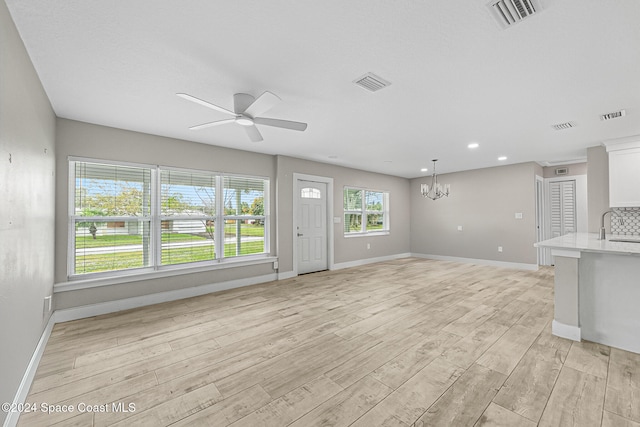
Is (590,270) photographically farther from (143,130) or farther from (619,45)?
(143,130)

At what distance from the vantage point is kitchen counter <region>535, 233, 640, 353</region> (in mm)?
2512

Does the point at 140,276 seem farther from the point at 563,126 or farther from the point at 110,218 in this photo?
the point at 563,126

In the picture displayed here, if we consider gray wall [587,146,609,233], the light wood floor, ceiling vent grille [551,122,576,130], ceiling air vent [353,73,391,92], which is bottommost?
the light wood floor

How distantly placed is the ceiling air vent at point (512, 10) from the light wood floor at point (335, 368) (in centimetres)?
247

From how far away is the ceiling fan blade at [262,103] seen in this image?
231cm

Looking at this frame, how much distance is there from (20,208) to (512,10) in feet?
11.3

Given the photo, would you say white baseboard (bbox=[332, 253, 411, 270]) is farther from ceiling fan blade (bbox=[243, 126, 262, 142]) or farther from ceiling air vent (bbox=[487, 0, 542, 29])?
ceiling air vent (bbox=[487, 0, 542, 29])

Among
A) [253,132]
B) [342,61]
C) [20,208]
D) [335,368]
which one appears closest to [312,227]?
[253,132]

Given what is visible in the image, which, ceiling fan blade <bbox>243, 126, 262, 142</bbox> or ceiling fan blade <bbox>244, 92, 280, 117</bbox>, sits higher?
ceiling fan blade <bbox>244, 92, 280, 117</bbox>

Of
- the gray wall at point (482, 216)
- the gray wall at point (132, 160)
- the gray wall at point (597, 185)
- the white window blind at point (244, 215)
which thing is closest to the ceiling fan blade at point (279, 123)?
the gray wall at point (132, 160)

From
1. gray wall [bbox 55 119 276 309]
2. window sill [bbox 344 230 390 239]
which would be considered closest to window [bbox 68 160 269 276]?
gray wall [bbox 55 119 276 309]

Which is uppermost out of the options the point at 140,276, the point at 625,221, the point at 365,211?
the point at 365,211

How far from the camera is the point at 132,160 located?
3.84 metres

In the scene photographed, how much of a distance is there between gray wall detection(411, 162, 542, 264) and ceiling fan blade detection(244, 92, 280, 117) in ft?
20.6
